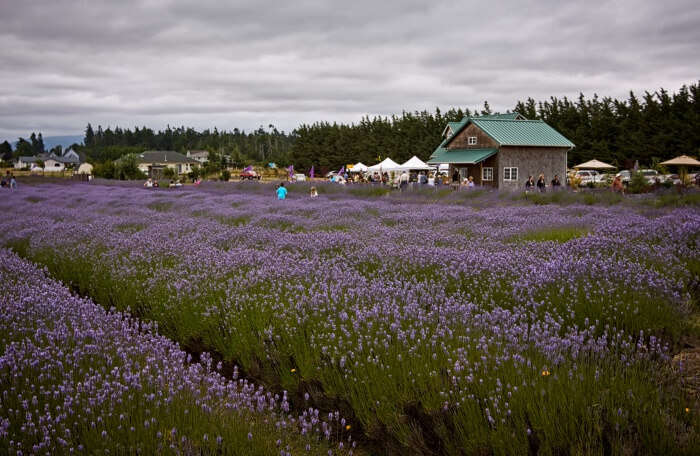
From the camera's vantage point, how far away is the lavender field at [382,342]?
103 inches

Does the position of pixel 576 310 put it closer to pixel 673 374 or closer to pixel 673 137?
pixel 673 374

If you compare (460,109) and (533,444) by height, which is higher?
(460,109)

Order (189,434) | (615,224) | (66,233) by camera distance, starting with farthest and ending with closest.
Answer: (66,233)
(615,224)
(189,434)

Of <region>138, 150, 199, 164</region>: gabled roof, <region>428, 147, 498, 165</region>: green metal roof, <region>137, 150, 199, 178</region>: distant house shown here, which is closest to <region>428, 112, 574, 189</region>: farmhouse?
<region>428, 147, 498, 165</region>: green metal roof

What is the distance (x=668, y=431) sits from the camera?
7.87 feet

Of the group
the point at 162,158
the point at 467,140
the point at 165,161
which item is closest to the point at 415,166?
the point at 467,140

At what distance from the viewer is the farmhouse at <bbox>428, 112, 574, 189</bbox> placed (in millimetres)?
31750

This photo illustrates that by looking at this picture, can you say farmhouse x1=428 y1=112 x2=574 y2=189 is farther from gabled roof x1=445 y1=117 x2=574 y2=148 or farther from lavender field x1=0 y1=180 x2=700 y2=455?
lavender field x1=0 y1=180 x2=700 y2=455

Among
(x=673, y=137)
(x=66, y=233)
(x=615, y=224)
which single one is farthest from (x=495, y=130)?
(x=66, y=233)

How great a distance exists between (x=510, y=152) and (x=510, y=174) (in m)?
1.36

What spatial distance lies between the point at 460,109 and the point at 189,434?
60411mm

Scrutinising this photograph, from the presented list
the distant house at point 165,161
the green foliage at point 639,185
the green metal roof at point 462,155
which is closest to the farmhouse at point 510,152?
the green metal roof at point 462,155

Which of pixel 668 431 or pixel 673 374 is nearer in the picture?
pixel 668 431

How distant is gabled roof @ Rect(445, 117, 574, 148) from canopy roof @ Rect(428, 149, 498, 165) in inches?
43.7
